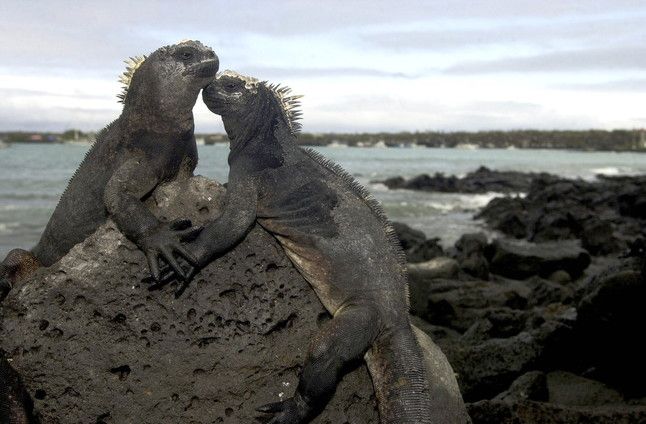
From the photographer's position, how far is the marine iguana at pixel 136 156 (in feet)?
12.8

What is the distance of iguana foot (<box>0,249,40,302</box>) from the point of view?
404 centimetres

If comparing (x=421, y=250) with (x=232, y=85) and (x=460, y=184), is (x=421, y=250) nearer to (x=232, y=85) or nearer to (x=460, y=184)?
(x=232, y=85)

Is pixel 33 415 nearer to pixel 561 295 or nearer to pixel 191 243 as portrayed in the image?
pixel 191 243

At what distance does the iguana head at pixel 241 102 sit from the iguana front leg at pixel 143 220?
475mm

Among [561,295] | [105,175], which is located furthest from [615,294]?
[105,175]

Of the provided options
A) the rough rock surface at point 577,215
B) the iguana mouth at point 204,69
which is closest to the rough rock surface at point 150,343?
the iguana mouth at point 204,69

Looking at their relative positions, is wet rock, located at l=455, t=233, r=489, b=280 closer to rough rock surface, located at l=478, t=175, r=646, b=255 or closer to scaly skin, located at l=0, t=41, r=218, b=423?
rough rock surface, located at l=478, t=175, r=646, b=255

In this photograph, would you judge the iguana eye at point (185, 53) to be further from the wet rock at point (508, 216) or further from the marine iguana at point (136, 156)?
the wet rock at point (508, 216)

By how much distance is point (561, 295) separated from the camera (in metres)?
10.1

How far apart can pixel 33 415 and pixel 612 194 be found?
24640 millimetres

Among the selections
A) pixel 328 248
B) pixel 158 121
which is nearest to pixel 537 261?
pixel 328 248

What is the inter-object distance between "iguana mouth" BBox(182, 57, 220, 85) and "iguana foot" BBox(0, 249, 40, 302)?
1338 mm

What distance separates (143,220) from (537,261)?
950cm

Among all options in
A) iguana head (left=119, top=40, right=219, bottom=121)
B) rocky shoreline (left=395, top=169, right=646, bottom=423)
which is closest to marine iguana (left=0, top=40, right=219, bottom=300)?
iguana head (left=119, top=40, right=219, bottom=121)
